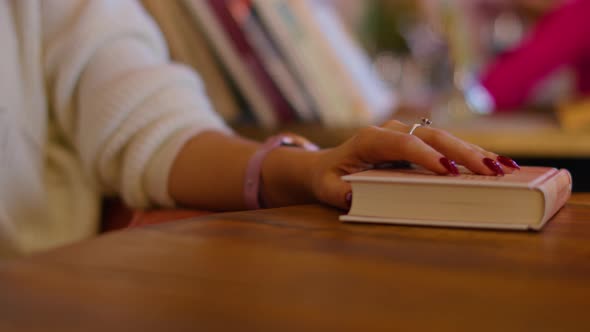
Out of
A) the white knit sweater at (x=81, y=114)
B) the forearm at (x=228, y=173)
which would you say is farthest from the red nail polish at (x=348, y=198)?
the white knit sweater at (x=81, y=114)

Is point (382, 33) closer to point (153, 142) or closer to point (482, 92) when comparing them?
point (482, 92)

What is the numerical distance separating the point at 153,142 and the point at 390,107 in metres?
1.47

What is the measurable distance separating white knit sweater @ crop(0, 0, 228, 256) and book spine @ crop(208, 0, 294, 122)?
0.56 meters

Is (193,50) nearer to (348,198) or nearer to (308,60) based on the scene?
(308,60)

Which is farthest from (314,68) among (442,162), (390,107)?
(442,162)

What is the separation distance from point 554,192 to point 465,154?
0.08m

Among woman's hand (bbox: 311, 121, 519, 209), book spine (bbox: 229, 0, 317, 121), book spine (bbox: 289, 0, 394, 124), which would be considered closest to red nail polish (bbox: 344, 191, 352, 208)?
woman's hand (bbox: 311, 121, 519, 209)

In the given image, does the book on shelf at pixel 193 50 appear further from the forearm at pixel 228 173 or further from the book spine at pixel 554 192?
the book spine at pixel 554 192

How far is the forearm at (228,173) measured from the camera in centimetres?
84

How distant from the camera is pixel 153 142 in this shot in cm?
97

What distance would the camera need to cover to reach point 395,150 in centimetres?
68

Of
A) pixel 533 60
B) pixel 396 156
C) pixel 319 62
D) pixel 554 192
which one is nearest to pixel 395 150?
pixel 396 156

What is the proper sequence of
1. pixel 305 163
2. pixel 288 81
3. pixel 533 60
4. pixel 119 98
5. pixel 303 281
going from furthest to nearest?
pixel 533 60 → pixel 288 81 → pixel 119 98 → pixel 305 163 → pixel 303 281

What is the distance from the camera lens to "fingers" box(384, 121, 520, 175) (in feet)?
2.19
